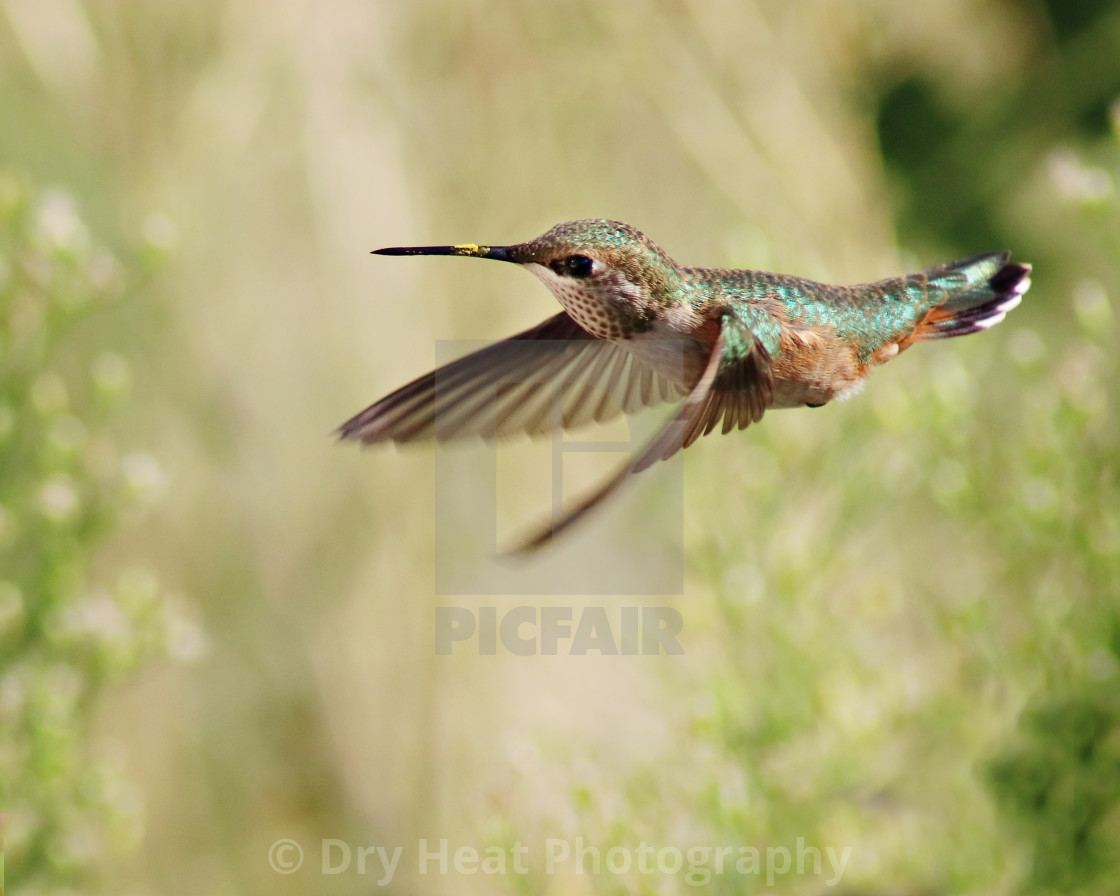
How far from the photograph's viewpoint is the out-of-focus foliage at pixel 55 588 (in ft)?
5.55

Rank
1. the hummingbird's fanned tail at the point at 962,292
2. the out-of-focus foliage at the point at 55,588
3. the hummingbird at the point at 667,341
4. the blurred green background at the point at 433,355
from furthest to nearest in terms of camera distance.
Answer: the blurred green background at the point at 433,355, the out-of-focus foliage at the point at 55,588, the hummingbird's fanned tail at the point at 962,292, the hummingbird at the point at 667,341

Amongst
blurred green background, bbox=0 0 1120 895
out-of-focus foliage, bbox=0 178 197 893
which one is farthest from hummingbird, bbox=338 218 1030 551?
out-of-focus foliage, bbox=0 178 197 893

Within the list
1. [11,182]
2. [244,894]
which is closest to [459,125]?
[11,182]

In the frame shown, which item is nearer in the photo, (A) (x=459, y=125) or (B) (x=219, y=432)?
(B) (x=219, y=432)

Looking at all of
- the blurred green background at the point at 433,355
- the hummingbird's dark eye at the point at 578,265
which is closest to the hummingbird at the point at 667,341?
the hummingbird's dark eye at the point at 578,265

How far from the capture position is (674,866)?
1725 mm

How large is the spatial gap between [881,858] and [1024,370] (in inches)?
33.2

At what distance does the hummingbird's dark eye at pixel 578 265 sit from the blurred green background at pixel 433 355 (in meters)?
0.87

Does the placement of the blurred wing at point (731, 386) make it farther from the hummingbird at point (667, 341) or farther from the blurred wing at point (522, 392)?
the blurred wing at point (522, 392)

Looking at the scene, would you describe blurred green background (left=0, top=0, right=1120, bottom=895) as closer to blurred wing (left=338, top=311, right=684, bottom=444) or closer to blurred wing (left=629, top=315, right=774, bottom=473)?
blurred wing (left=338, top=311, right=684, bottom=444)

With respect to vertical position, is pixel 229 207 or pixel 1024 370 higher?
pixel 229 207

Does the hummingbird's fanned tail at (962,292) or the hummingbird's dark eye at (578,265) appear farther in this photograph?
the hummingbird's fanned tail at (962,292)

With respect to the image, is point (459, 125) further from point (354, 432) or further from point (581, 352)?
point (354, 432)

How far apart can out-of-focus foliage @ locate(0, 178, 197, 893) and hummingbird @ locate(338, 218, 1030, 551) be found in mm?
699
